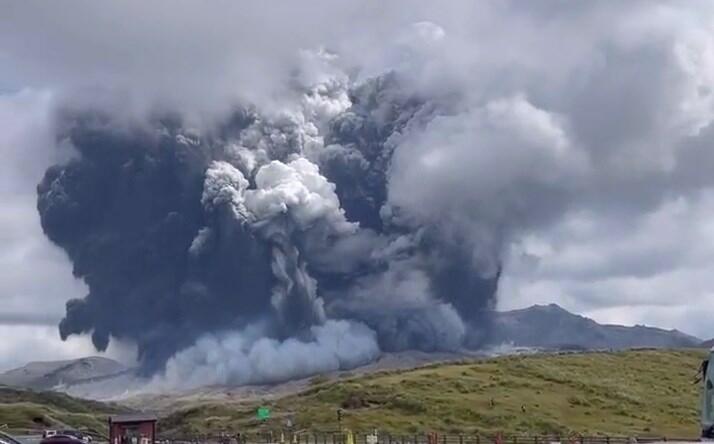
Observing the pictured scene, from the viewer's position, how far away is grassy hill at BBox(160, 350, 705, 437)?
12288 centimetres

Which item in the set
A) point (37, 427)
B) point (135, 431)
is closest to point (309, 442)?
point (135, 431)

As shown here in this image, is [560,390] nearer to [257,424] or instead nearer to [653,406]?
[653,406]

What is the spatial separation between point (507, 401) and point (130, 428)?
198ft

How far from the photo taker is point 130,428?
8631cm

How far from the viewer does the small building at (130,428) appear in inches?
3290

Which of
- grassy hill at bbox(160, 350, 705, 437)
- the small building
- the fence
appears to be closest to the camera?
the fence

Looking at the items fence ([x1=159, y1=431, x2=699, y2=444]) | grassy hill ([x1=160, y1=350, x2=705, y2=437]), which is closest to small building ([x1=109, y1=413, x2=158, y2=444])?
fence ([x1=159, y1=431, x2=699, y2=444])

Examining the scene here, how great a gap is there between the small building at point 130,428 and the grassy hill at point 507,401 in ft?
125

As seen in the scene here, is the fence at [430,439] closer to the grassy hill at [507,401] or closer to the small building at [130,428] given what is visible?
the small building at [130,428]

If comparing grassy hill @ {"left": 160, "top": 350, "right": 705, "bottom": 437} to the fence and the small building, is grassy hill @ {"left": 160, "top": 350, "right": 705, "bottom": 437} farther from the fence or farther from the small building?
the small building

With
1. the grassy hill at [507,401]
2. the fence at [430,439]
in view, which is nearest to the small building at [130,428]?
the fence at [430,439]

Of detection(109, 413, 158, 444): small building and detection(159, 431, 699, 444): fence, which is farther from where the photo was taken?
detection(109, 413, 158, 444): small building

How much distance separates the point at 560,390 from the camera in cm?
14562

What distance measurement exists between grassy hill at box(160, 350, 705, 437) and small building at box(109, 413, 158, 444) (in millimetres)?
37988
